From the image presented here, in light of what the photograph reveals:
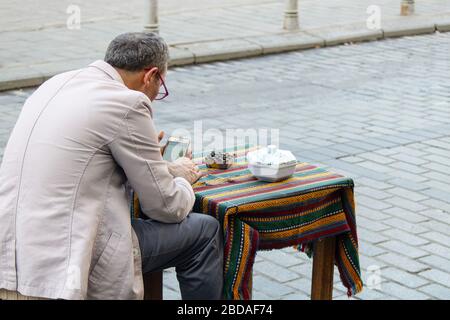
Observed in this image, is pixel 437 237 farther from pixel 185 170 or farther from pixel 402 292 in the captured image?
pixel 185 170

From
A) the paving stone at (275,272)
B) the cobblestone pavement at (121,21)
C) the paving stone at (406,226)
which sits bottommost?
the paving stone at (275,272)

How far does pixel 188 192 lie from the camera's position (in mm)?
3582

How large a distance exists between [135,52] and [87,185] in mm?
545

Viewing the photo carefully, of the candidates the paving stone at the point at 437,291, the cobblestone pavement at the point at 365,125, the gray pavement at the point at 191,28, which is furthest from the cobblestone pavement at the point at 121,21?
the paving stone at the point at 437,291

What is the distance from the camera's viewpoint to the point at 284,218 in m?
3.81

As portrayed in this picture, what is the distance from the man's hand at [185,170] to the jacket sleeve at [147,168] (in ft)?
0.65

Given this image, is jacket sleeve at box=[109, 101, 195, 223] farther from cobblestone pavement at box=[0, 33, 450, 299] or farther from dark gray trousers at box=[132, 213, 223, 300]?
cobblestone pavement at box=[0, 33, 450, 299]

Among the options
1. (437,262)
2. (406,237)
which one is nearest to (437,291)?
(437,262)

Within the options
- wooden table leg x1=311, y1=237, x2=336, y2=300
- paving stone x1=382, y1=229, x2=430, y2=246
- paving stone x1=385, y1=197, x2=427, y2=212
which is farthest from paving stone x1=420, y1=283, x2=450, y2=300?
paving stone x1=385, y1=197, x2=427, y2=212

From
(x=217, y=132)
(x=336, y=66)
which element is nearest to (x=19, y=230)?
(x=217, y=132)

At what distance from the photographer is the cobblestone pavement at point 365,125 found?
495 cm

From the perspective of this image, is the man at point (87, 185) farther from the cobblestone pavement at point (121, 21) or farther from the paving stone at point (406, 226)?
the cobblestone pavement at point (121, 21)

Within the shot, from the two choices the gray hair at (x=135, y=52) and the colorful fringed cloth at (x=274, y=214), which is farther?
the colorful fringed cloth at (x=274, y=214)
